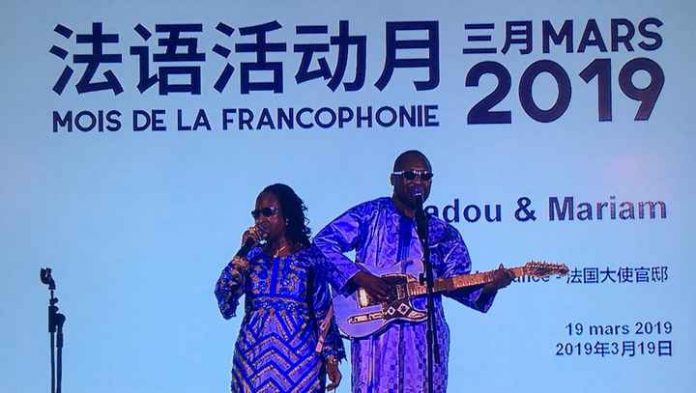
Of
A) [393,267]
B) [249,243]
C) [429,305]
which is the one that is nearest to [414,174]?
[393,267]

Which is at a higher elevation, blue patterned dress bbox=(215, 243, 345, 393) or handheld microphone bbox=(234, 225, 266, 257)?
handheld microphone bbox=(234, 225, 266, 257)

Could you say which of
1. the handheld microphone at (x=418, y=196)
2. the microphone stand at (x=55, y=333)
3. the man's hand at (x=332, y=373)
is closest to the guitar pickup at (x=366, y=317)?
the man's hand at (x=332, y=373)

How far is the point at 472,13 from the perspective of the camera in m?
3.66

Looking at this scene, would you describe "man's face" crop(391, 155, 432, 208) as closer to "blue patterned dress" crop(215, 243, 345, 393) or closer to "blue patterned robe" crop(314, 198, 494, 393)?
"blue patterned robe" crop(314, 198, 494, 393)

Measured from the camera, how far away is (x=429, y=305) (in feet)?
11.6

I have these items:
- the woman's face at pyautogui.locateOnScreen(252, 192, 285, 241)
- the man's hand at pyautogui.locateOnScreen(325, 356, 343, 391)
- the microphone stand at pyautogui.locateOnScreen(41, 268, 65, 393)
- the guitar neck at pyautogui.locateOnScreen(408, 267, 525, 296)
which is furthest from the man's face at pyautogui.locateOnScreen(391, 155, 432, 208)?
the microphone stand at pyautogui.locateOnScreen(41, 268, 65, 393)

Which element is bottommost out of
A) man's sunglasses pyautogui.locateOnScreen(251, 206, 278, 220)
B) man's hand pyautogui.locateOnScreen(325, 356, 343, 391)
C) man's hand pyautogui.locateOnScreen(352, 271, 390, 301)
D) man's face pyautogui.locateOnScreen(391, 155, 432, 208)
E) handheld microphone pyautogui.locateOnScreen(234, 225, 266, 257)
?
man's hand pyautogui.locateOnScreen(325, 356, 343, 391)

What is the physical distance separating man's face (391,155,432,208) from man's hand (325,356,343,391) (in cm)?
58

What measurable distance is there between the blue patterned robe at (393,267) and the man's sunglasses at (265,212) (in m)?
0.17

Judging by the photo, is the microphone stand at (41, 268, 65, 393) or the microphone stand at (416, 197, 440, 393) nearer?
the microphone stand at (416, 197, 440, 393)

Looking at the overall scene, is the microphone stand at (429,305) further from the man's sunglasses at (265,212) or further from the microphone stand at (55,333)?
the microphone stand at (55,333)

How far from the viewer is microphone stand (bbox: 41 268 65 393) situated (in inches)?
143

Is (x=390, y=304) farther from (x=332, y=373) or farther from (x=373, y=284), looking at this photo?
(x=332, y=373)

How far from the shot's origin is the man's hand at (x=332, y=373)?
11.6ft
